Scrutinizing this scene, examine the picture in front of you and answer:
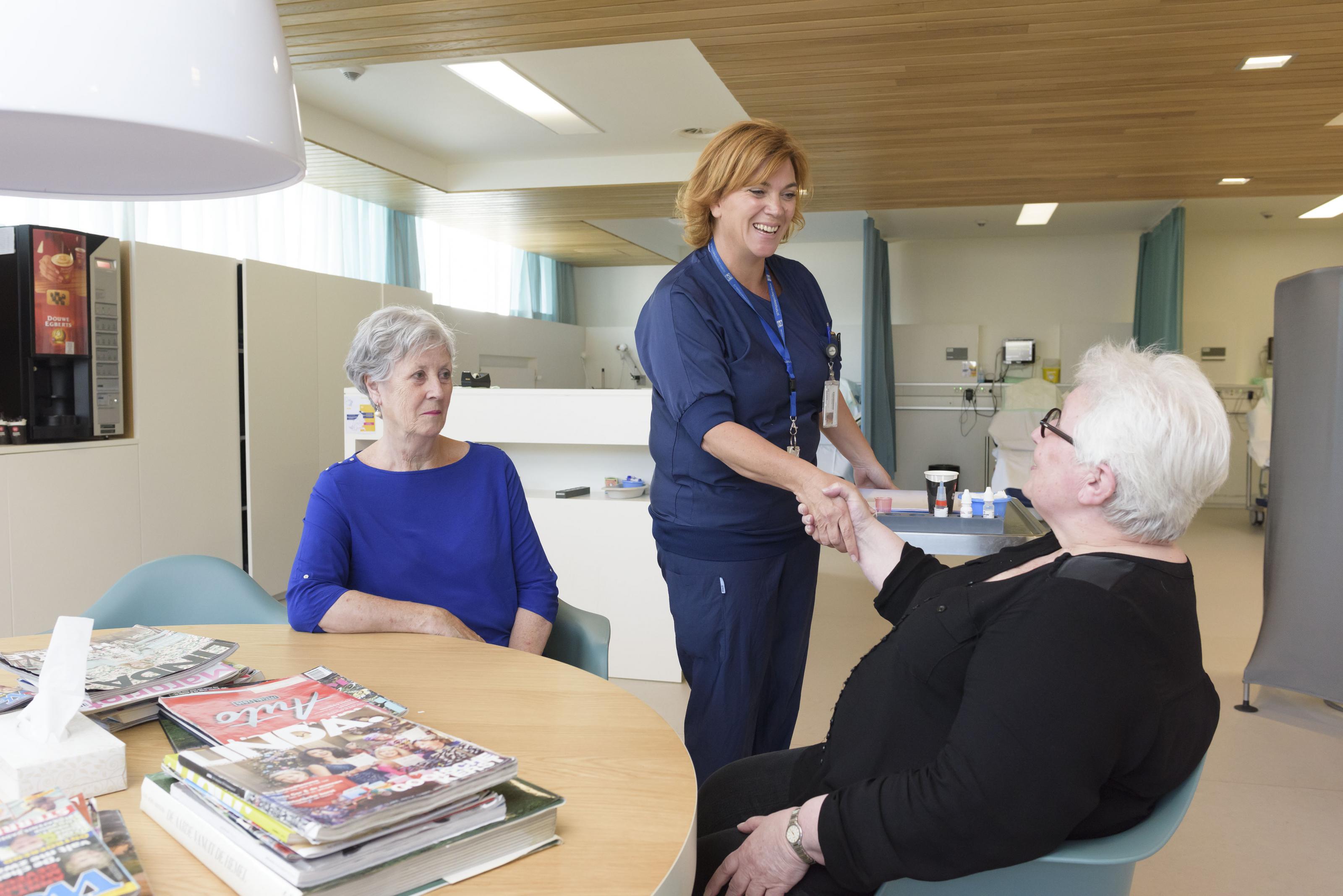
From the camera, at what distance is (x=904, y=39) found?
374 centimetres

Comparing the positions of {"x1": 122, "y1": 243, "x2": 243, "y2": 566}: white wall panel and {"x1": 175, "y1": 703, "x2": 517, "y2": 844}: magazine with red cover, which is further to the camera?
{"x1": 122, "y1": 243, "x2": 243, "y2": 566}: white wall panel

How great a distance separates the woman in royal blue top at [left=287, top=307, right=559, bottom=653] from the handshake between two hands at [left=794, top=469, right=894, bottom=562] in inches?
23.3

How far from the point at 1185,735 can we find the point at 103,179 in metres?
1.43

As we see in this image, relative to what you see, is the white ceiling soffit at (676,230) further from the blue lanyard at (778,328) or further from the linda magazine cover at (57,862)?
the linda magazine cover at (57,862)

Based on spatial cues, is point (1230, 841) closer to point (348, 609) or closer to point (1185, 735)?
point (1185, 735)

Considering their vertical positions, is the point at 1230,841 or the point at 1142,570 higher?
the point at 1142,570

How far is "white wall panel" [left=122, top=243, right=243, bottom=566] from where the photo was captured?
4.35m

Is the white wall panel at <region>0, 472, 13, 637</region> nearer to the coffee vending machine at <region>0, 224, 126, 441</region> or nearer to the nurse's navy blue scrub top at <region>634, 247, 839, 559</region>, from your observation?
the coffee vending machine at <region>0, 224, 126, 441</region>

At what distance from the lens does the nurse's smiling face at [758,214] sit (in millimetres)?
1886

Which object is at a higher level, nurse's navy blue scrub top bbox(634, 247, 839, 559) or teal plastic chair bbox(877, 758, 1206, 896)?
nurse's navy blue scrub top bbox(634, 247, 839, 559)

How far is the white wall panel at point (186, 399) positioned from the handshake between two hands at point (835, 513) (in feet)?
11.4

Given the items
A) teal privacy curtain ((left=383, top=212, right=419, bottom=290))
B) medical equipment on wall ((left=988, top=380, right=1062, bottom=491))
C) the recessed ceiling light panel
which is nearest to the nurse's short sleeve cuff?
medical equipment on wall ((left=988, top=380, right=1062, bottom=491))

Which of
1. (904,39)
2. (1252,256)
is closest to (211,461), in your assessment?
(904,39)

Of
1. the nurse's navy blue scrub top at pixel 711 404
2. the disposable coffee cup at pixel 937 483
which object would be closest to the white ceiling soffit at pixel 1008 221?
the disposable coffee cup at pixel 937 483
